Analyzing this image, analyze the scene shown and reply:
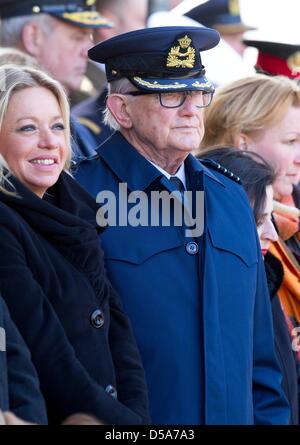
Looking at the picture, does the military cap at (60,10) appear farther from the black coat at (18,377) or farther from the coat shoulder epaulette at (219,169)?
the black coat at (18,377)

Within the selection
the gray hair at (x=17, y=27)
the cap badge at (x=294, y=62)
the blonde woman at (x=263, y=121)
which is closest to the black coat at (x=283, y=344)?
the blonde woman at (x=263, y=121)

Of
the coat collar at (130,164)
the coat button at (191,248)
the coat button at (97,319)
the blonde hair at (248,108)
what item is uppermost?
the blonde hair at (248,108)

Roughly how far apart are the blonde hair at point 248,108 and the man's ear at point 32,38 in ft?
4.82

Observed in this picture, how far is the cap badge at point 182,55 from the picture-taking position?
439cm

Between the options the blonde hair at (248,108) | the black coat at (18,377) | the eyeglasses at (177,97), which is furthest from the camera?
the blonde hair at (248,108)

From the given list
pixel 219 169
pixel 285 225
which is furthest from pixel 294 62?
pixel 219 169

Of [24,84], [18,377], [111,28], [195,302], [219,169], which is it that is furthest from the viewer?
[111,28]

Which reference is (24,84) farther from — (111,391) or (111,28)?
(111,28)

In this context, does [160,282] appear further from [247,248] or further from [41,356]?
[41,356]

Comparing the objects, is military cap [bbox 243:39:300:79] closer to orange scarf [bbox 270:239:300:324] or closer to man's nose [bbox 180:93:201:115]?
orange scarf [bbox 270:239:300:324]

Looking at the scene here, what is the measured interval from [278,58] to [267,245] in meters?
1.99

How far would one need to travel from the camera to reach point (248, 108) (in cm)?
548

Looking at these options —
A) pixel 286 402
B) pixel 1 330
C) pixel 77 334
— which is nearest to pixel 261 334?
pixel 286 402

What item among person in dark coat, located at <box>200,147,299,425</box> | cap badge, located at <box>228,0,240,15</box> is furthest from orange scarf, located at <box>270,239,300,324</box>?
cap badge, located at <box>228,0,240,15</box>
